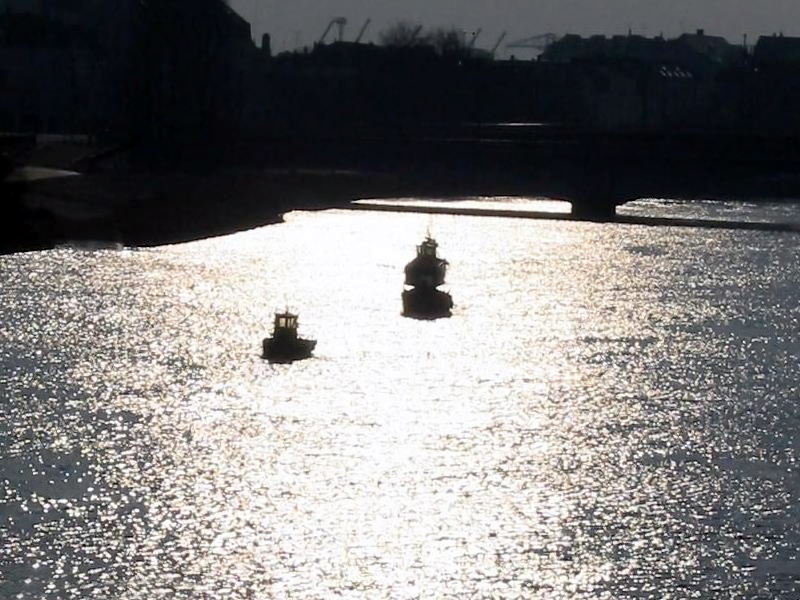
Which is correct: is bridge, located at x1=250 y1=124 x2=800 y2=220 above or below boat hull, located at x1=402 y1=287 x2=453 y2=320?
above

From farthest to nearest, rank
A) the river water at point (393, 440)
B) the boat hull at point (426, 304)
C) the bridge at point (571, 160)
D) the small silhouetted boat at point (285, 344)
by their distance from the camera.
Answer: the bridge at point (571, 160) → the boat hull at point (426, 304) → the small silhouetted boat at point (285, 344) → the river water at point (393, 440)

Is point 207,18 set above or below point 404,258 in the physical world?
above

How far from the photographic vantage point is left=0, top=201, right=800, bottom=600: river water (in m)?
23.5

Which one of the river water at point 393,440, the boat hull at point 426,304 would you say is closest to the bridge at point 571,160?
the river water at point 393,440

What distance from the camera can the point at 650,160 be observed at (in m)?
71.1

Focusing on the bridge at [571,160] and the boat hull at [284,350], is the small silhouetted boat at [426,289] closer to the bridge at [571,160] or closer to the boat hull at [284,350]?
the boat hull at [284,350]

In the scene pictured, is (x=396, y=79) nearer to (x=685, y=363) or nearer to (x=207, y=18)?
(x=207, y=18)

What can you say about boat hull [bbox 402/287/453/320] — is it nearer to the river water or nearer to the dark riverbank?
the river water

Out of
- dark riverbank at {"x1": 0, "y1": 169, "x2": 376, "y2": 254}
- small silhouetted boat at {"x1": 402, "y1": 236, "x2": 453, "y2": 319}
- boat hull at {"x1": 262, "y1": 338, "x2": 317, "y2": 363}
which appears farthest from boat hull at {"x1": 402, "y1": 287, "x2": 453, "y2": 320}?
dark riverbank at {"x1": 0, "y1": 169, "x2": 376, "y2": 254}

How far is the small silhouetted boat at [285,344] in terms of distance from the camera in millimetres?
40531

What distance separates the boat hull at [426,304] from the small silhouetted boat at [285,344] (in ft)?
34.2

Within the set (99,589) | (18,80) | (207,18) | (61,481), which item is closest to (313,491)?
(61,481)

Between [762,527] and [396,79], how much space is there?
11723cm

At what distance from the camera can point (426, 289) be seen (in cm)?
5181
